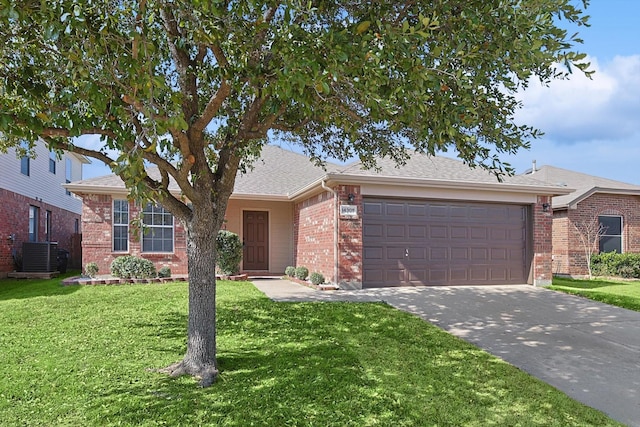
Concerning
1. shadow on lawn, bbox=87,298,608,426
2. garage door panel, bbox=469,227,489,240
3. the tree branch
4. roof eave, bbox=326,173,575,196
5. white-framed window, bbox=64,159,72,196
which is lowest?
shadow on lawn, bbox=87,298,608,426

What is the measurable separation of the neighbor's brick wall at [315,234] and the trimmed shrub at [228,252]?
2.13m

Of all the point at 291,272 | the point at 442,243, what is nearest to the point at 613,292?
the point at 442,243

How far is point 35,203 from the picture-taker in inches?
669

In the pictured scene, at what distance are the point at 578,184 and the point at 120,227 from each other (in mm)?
17090

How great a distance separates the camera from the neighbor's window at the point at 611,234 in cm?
1570

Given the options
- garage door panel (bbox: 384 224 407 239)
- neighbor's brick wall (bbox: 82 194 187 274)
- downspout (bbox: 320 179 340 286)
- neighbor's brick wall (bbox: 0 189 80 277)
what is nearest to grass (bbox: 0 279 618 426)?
downspout (bbox: 320 179 340 286)

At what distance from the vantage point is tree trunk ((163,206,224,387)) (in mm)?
4805

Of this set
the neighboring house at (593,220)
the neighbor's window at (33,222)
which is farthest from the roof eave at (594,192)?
the neighbor's window at (33,222)

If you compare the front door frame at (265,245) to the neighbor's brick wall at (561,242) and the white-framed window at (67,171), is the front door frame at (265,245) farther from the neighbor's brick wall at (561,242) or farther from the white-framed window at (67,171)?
the white-framed window at (67,171)

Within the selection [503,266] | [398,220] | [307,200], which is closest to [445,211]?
[398,220]

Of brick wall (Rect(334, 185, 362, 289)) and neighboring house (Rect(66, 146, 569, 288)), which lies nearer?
brick wall (Rect(334, 185, 362, 289))

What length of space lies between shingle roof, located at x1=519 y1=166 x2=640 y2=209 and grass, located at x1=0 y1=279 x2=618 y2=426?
10196 millimetres

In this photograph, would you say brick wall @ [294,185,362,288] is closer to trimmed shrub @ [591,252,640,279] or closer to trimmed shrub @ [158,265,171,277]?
trimmed shrub @ [158,265,171,277]

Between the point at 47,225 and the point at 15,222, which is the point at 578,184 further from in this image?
the point at 47,225
